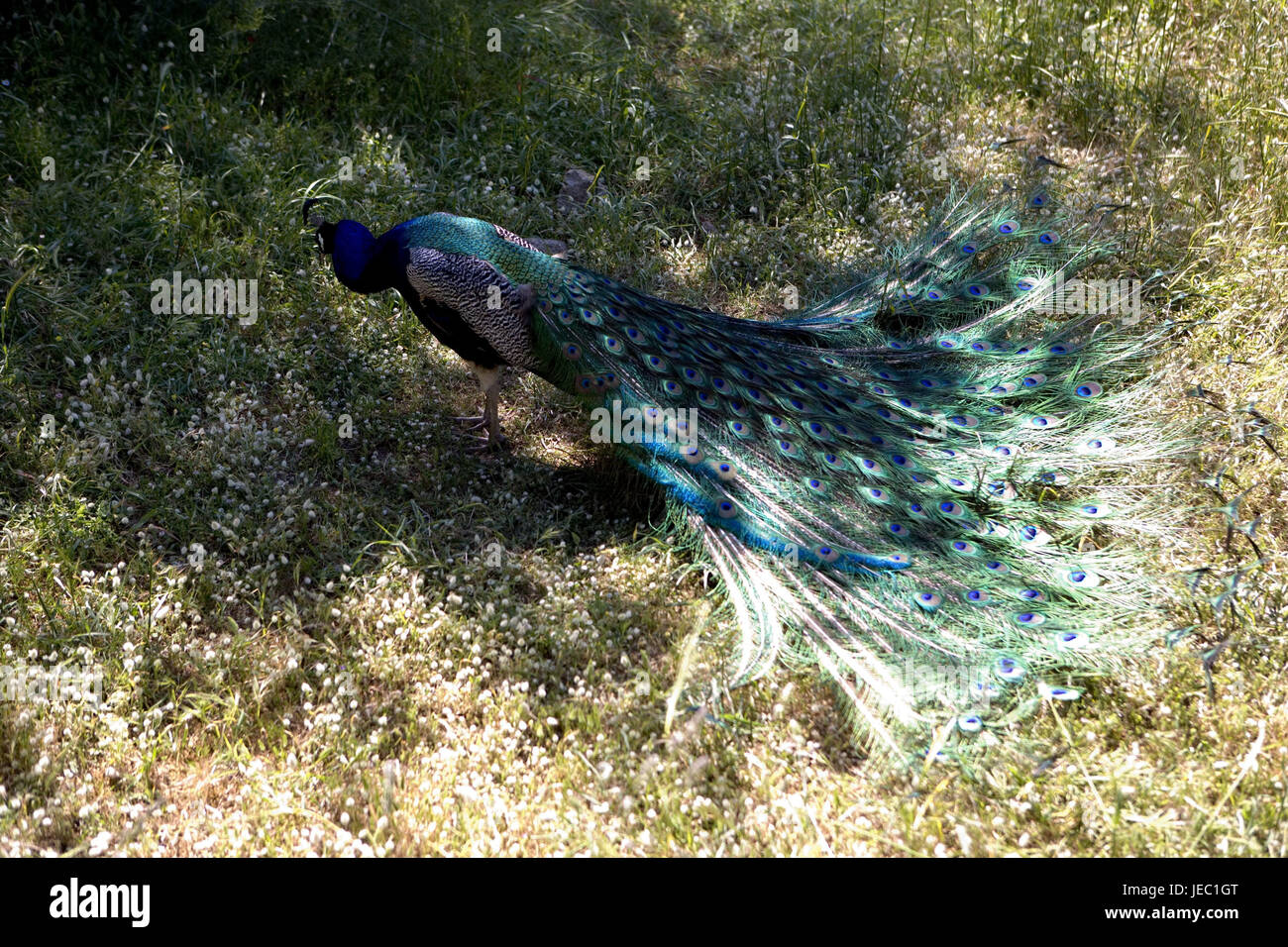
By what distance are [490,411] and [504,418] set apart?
13.6 inches

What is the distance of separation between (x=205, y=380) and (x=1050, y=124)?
18.0ft

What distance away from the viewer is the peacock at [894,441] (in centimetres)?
374

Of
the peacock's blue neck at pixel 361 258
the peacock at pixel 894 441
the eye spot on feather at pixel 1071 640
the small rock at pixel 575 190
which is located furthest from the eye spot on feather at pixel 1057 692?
the small rock at pixel 575 190

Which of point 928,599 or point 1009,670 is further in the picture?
point 928,599

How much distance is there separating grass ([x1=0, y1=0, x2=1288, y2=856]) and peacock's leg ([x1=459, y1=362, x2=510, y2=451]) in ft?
0.45

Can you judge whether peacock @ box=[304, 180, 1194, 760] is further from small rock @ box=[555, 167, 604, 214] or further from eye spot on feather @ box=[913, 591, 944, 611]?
small rock @ box=[555, 167, 604, 214]

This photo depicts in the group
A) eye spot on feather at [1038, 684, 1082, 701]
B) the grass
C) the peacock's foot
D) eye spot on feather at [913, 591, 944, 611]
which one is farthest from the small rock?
eye spot on feather at [1038, 684, 1082, 701]

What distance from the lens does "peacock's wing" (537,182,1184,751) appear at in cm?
374

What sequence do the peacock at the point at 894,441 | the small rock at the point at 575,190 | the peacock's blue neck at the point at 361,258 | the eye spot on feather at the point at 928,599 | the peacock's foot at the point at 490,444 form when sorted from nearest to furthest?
1. the peacock at the point at 894,441
2. the eye spot on feather at the point at 928,599
3. the peacock's blue neck at the point at 361,258
4. the peacock's foot at the point at 490,444
5. the small rock at the point at 575,190

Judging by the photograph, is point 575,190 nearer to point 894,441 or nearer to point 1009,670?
point 894,441

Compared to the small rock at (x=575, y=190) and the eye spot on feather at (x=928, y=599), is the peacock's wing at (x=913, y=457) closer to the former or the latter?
the eye spot on feather at (x=928, y=599)

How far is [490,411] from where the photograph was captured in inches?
206

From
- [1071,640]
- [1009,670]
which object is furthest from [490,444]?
[1071,640]

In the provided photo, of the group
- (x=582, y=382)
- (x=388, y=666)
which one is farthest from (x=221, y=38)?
(x=388, y=666)
